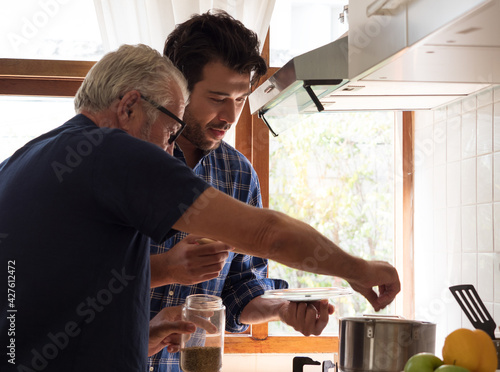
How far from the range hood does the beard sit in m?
0.21

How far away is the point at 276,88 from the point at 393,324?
756 mm

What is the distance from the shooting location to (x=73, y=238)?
3.16 feet

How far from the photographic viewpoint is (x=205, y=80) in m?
1.70

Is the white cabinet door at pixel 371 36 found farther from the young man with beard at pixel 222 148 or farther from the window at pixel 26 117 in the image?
the window at pixel 26 117

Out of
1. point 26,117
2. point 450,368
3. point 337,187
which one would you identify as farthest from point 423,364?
point 26,117

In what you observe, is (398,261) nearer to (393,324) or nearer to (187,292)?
(187,292)

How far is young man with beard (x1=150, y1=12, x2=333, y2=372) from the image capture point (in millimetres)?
1654

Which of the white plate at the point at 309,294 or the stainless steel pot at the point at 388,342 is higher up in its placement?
the white plate at the point at 309,294

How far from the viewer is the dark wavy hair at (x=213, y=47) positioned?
5.60 feet

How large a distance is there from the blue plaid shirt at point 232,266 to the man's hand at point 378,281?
593mm

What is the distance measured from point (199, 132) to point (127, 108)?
0.60m

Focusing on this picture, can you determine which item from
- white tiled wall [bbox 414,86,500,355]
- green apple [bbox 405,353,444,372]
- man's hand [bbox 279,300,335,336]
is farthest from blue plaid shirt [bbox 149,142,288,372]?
green apple [bbox 405,353,444,372]

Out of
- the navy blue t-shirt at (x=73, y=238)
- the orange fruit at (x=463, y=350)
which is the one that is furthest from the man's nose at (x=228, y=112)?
the orange fruit at (x=463, y=350)

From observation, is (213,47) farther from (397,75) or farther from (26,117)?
(26,117)
